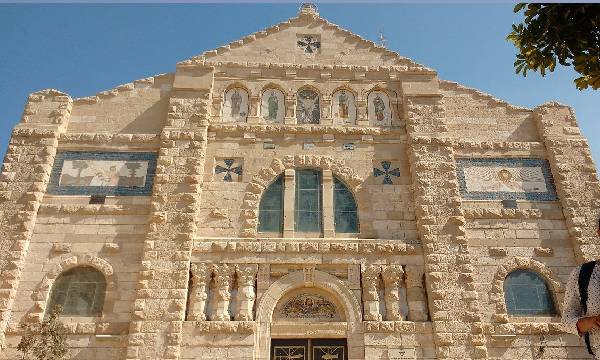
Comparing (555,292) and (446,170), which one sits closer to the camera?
(555,292)

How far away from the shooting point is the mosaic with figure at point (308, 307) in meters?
12.9

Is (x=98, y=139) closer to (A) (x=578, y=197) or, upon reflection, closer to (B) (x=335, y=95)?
(B) (x=335, y=95)

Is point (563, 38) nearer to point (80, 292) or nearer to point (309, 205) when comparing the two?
point (309, 205)

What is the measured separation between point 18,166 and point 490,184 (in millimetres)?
13347

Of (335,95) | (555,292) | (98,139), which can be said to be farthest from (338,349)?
(98,139)

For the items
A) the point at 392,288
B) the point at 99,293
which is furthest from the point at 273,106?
the point at 99,293

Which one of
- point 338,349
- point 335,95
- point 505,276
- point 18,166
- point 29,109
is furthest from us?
point 335,95

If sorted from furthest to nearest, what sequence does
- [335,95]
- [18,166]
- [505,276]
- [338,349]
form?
[335,95], [18,166], [505,276], [338,349]

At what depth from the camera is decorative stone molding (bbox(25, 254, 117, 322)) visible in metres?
12.5

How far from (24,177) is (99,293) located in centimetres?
411

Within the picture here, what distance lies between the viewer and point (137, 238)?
1351cm

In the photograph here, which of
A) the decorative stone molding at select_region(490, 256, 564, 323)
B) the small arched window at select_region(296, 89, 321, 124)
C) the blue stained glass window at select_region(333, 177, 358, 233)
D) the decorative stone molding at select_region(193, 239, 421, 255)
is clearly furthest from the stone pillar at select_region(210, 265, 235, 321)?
the decorative stone molding at select_region(490, 256, 564, 323)

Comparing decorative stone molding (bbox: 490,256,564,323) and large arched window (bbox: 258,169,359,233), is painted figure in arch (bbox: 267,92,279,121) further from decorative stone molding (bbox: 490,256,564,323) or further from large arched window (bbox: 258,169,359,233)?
decorative stone molding (bbox: 490,256,564,323)

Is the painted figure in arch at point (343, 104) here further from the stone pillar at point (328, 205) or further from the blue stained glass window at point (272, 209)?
the blue stained glass window at point (272, 209)
